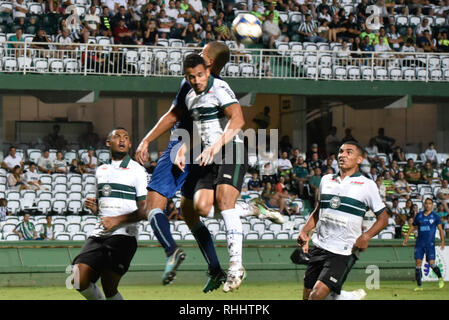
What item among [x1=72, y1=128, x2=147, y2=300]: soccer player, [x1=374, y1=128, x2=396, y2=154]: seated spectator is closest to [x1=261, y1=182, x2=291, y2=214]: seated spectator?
[x1=374, y1=128, x2=396, y2=154]: seated spectator

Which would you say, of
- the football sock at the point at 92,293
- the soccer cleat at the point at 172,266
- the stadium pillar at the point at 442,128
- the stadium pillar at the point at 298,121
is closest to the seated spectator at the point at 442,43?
the stadium pillar at the point at 442,128

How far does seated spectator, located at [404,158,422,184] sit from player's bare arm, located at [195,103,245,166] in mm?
17867

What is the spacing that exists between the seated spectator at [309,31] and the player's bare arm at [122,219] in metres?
17.2

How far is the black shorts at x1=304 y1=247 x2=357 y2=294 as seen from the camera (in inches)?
400

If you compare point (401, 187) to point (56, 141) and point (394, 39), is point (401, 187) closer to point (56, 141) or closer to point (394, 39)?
point (394, 39)

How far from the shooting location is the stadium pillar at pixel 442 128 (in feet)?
97.5

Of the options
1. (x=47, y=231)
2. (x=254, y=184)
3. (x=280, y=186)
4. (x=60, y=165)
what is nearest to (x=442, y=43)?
(x=280, y=186)

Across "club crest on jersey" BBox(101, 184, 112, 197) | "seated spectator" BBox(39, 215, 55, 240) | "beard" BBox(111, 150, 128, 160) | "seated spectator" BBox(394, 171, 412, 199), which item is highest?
"beard" BBox(111, 150, 128, 160)

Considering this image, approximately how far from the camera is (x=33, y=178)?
22.6m

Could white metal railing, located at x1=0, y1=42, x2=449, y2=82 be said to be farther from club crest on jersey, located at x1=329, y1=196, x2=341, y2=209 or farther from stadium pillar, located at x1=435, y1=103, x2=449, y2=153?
club crest on jersey, located at x1=329, y1=196, x2=341, y2=209

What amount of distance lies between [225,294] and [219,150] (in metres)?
9.99

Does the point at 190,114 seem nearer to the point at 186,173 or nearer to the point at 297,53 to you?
the point at 186,173

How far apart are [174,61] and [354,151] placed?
1465cm

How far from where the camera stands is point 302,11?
27047mm
